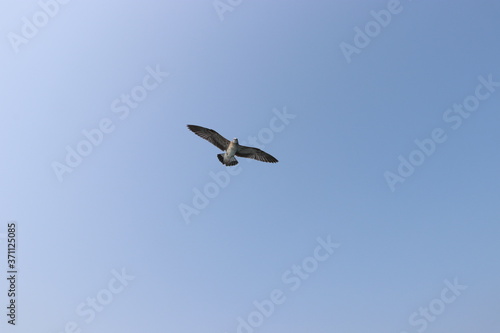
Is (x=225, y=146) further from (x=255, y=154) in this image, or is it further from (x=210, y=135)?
(x=255, y=154)

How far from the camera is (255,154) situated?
2399 inches

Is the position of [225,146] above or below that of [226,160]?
above

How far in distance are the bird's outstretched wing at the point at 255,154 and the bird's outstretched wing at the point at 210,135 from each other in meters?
1.38

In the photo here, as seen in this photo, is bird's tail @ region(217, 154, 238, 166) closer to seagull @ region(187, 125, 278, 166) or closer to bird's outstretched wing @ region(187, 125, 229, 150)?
seagull @ region(187, 125, 278, 166)

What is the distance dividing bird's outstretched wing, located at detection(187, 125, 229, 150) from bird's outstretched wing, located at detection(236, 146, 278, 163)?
1.38m

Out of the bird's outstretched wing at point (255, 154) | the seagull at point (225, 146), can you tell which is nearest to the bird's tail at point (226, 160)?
the seagull at point (225, 146)

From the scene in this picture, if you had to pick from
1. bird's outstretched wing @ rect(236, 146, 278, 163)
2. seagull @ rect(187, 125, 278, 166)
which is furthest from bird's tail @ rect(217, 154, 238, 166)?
bird's outstretched wing @ rect(236, 146, 278, 163)

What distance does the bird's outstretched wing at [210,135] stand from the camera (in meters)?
59.1

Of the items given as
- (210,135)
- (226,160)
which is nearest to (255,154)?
(226,160)

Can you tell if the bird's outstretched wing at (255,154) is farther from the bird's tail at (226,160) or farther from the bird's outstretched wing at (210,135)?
the bird's outstretched wing at (210,135)

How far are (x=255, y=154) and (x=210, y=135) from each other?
4.05 meters

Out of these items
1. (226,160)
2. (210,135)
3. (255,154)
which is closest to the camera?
(210,135)

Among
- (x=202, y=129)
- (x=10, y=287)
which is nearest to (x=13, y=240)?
(x=10, y=287)

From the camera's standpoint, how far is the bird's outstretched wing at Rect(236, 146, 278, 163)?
198ft
